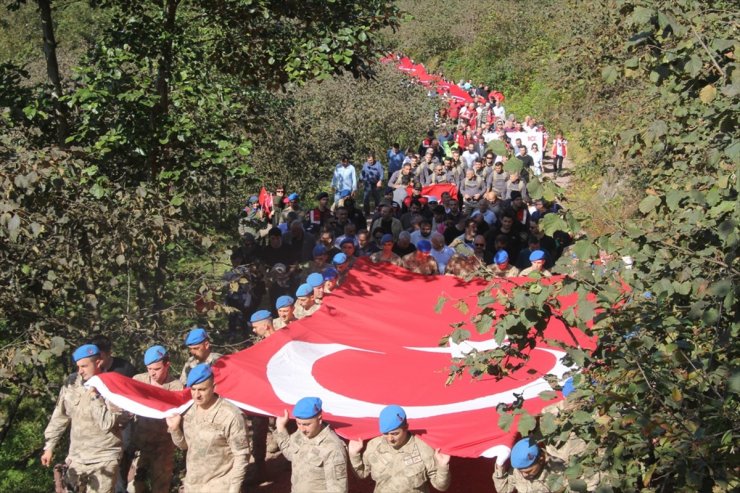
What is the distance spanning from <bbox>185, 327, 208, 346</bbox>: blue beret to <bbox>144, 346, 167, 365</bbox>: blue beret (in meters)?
0.24

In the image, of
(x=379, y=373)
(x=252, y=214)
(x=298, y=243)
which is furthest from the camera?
(x=298, y=243)

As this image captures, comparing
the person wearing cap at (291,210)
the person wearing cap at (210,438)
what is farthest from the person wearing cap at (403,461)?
the person wearing cap at (291,210)

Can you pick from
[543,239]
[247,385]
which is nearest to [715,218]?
[247,385]

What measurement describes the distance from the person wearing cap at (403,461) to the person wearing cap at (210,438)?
1.10 m

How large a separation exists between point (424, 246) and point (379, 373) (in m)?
4.10

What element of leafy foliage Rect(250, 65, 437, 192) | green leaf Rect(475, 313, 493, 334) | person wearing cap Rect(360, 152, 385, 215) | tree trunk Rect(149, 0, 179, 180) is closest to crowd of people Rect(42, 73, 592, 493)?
green leaf Rect(475, 313, 493, 334)

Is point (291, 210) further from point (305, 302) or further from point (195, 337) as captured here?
point (195, 337)

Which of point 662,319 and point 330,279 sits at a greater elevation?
point 662,319

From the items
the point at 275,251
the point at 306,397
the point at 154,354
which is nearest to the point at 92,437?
the point at 154,354

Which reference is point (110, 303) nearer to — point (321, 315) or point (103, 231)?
point (103, 231)

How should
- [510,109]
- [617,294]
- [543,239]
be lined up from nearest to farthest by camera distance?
[617,294] → [543,239] → [510,109]

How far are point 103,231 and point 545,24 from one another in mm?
28776

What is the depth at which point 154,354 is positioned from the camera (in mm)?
8117

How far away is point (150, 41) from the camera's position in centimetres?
985
